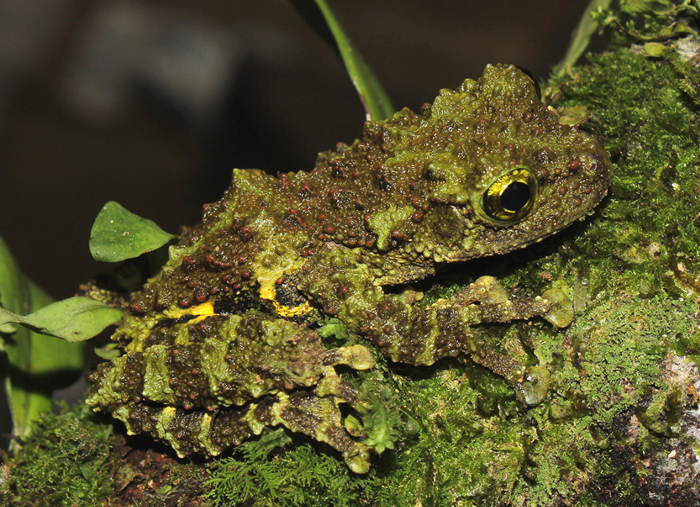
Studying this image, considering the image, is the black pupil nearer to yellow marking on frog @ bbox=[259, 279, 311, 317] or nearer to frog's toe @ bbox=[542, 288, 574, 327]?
frog's toe @ bbox=[542, 288, 574, 327]

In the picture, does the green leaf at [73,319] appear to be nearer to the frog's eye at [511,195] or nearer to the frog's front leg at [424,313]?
the frog's front leg at [424,313]

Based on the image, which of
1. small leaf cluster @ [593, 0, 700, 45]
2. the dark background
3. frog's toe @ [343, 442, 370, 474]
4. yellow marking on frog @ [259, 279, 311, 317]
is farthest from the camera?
the dark background

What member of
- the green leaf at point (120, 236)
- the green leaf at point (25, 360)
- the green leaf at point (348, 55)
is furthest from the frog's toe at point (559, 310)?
the green leaf at point (25, 360)

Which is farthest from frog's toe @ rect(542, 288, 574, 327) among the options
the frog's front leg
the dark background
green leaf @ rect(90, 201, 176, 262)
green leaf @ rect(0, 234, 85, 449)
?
the dark background

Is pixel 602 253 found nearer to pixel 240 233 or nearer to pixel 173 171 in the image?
pixel 240 233

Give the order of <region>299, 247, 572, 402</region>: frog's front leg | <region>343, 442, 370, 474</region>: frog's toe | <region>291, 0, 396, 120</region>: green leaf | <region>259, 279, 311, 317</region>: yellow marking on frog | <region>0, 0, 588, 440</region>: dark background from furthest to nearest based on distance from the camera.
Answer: <region>0, 0, 588, 440</region>: dark background
<region>291, 0, 396, 120</region>: green leaf
<region>259, 279, 311, 317</region>: yellow marking on frog
<region>299, 247, 572, 402</region>: frog's front leg
<region>343, 442, 370, 474</region>: frog's toe

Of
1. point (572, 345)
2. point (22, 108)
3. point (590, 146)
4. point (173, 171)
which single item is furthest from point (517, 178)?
point (22, 108)
